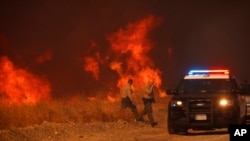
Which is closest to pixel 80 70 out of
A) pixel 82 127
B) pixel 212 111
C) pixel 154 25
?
pixel 154 25

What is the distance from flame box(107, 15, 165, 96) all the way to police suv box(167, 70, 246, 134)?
21329 millimetres

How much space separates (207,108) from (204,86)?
154cm

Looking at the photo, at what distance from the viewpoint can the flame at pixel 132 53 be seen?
4206cm

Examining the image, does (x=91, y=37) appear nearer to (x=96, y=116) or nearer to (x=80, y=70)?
(x=80, y=70)

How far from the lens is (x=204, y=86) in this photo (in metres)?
20.2

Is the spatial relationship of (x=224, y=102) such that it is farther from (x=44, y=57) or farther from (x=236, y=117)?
(x=44, y=57)

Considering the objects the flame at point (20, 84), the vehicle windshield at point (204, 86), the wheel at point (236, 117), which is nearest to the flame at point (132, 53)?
the flame at point (20, 84)

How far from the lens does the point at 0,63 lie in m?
37.1

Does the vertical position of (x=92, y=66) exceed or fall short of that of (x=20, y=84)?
it exceeds it

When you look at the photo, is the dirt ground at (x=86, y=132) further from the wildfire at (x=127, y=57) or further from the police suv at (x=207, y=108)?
the wildfire at (x=127, y=57)

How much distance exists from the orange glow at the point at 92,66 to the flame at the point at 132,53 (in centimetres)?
115

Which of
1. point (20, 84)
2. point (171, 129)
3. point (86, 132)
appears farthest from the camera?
point (20, 84)

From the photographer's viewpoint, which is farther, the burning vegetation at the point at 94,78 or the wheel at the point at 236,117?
the burning vegetation at the point at 94,78

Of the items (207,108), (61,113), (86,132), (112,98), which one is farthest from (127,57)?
(207,108)
